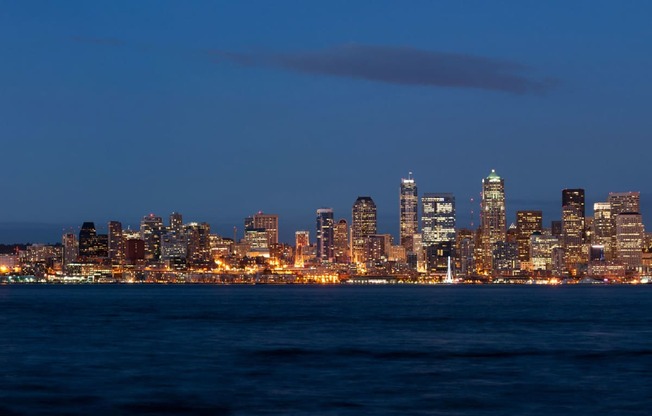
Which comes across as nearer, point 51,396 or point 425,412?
point 425,412

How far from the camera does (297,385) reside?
5219 cm

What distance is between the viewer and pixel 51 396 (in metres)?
48.6

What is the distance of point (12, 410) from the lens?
1743 inches

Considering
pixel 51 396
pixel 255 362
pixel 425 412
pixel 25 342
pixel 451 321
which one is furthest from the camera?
pixel 451 321

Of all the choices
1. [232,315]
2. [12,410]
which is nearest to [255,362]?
[12,410]

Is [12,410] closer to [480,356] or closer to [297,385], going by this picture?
[297,385]

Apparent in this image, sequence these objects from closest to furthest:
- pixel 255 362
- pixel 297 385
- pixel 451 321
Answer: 1. pixel 297 385
2. pixel 255 362
3. pixel 451 321

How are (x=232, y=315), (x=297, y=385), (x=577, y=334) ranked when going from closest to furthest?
1. (x=297, y=385)
2. (x=577, y=334)
3. (x=232, y=315)

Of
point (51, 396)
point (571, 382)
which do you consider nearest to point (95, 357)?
point (51, 396)

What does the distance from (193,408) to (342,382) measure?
1078 cm

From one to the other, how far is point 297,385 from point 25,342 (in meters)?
33.3

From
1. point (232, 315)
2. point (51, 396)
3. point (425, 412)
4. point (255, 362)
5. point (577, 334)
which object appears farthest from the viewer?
point (232, 315)

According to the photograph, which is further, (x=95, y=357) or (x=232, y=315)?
(x=232, y=315)

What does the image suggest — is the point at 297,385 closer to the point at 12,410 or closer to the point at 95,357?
the point at 12,410
